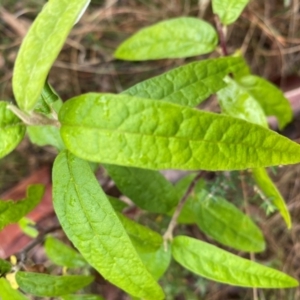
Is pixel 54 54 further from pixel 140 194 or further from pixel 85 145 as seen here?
pixel 140 194

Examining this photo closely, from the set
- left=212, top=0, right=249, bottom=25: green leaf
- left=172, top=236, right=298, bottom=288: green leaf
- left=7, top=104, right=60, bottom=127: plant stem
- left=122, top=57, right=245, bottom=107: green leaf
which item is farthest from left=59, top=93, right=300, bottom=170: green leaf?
left=212, top=0, right=249, bottom=25: green leaf

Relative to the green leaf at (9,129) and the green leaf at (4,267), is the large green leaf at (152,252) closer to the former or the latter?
the green leaf at (4,267)

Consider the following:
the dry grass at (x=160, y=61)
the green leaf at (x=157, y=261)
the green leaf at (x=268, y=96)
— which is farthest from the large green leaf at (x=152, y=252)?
the dry grass at (x=160, y=61)

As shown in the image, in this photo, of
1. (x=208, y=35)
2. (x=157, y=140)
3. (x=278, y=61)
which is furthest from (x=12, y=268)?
(x=278, y=61)

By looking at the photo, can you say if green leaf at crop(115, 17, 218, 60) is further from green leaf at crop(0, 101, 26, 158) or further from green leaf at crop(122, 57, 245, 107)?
green leaf at crop(0, 101, 26, 158)

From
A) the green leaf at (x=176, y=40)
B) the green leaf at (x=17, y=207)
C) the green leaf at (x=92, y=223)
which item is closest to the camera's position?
the green leaf at (x=92, y=223)
